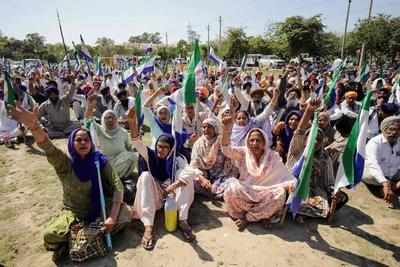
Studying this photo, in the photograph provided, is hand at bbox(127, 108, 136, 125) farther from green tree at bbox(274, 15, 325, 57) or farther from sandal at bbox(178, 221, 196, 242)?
green tree at bbox(274, 15, 325, 57)

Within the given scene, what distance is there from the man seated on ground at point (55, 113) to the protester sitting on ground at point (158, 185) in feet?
17.0

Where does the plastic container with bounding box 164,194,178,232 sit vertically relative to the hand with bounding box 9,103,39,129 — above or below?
below

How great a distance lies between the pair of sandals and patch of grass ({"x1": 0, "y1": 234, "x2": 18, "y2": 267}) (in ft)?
4.48

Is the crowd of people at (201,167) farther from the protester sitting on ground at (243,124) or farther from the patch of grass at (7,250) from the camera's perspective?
the patch of grass at (7,250)

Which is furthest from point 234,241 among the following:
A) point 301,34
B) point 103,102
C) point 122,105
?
point 301,34

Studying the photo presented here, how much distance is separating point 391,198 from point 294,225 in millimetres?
1441

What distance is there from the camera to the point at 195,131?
5746 millimetres

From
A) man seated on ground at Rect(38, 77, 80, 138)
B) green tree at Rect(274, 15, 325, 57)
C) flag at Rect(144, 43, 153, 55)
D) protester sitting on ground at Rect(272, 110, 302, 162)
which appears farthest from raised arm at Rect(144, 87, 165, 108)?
green tree at Rect(274, 15, 325, 57)

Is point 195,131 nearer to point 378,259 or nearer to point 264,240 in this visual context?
point 264,240

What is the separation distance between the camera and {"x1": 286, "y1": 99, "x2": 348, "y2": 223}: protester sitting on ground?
154 inches

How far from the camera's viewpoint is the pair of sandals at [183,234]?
11.1ft

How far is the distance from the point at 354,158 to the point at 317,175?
0.57 metres

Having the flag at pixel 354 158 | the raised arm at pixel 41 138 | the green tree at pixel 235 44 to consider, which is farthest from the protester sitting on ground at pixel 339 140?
the green tree at pixel 235 44

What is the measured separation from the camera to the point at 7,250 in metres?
3.41
